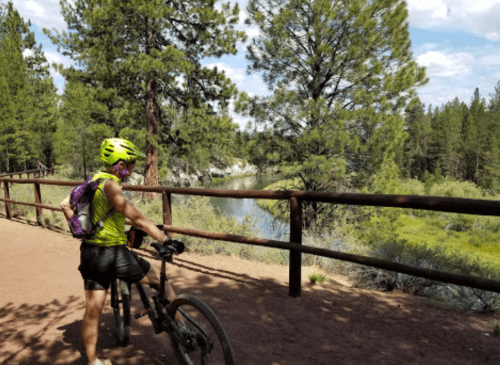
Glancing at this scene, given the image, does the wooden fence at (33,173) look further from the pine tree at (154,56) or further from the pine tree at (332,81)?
the pine tree at (332,81)

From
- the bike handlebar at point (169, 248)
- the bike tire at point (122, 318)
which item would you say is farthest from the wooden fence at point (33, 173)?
the bike handlebar at point (169, 248)

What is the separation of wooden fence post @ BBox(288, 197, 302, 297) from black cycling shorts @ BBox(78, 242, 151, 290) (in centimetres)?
187

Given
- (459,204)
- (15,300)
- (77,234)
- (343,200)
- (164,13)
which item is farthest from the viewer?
(164,13)

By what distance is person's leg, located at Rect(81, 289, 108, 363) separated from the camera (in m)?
2.46

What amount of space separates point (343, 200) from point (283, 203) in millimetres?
11065

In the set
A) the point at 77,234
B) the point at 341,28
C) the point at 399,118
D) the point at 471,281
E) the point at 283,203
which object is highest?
the point at 341,28

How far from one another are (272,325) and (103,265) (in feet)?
5.75

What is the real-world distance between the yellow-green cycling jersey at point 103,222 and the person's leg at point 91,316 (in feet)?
1.17

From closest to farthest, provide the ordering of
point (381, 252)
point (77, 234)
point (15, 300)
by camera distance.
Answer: point (77, 234) < point (15, 300) < point (381, 252)

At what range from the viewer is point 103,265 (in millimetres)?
2453

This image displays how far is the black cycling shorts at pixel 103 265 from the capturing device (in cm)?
245

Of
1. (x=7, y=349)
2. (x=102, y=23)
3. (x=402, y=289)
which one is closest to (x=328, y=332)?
(x=402, y=289)

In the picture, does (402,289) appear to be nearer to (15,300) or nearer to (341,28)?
(15,300)

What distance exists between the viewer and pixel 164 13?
13.4 meters
